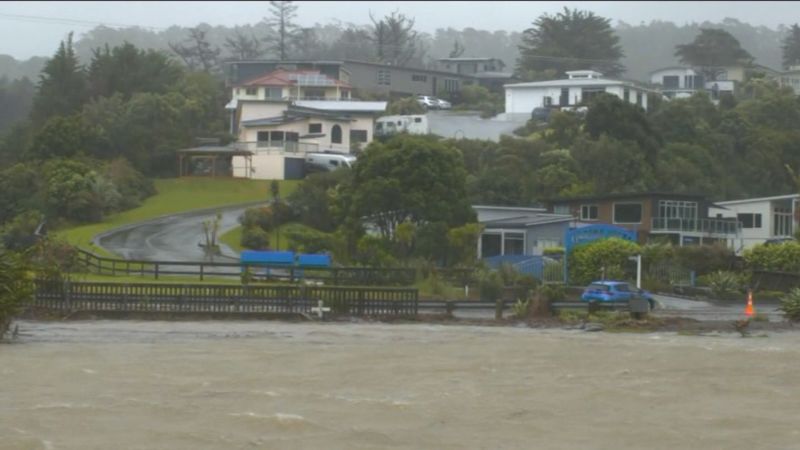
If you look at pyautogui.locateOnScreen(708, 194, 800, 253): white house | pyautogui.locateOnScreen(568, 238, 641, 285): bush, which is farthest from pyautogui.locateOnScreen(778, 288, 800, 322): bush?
pyautogui.locateOnScreen(708, 194, 800, 253): white house

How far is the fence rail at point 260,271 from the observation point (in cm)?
4178

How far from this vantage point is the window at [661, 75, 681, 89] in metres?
138

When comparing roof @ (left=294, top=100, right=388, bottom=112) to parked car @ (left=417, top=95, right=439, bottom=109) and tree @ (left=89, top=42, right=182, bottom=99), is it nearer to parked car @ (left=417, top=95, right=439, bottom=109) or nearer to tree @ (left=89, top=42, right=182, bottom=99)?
parked car @ (left=417, top=95, right=439, bottom=109)

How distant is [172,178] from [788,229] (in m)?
32.7

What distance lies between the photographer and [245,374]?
22516mm

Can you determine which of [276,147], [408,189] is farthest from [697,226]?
[276,147]

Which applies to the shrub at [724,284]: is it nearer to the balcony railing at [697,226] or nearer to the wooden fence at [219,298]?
the balcony railing at [697,226]

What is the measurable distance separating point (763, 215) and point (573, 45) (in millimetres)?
74374

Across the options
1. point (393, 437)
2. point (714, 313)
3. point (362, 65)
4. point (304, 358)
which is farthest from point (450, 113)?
point (393, 437)

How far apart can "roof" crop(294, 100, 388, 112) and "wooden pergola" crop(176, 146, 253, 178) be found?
49.2 ft

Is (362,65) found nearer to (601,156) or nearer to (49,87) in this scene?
(49,87)

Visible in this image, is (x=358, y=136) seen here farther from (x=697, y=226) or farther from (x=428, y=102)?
(x=697, y=226)

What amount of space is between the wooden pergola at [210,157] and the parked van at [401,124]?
687 inches

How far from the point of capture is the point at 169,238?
59.5m
